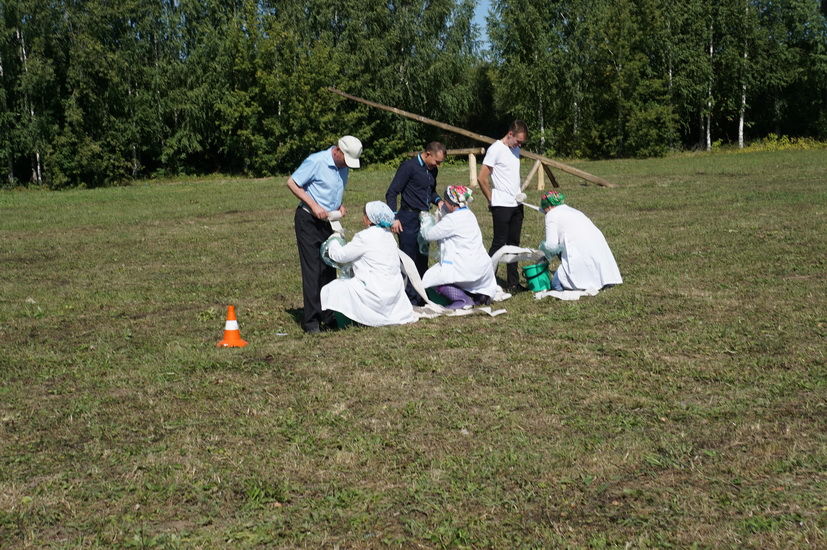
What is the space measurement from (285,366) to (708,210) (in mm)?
13893

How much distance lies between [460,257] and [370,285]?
4.96 feet

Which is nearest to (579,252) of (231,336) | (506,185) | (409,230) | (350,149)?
(506,185)

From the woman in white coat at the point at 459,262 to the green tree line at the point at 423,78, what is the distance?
37029 mm

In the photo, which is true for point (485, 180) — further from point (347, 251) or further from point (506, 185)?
point (347, 251)

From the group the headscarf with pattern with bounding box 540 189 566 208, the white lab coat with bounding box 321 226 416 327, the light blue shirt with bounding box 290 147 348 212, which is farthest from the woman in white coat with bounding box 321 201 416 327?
the headscarf with pattern with bounding box 540 189 566 208

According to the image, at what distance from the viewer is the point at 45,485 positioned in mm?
5234

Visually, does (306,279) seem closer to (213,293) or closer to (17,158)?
(213,293)

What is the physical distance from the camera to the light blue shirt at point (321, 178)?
9.15 meters

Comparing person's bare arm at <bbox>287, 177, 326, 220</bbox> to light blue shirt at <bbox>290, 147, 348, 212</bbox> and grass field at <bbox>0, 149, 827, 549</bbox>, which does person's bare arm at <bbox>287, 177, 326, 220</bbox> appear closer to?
light blue shirt at <bbox>290, 147, 348, 212</bbox>

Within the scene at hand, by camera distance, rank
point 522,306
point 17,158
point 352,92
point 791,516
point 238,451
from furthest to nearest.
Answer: point 352,92, point 17,158, point 522,306, point 238,451, point 791,516

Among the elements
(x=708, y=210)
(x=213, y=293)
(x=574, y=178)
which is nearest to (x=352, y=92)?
(x=574, y=178)

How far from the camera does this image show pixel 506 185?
36.9ft

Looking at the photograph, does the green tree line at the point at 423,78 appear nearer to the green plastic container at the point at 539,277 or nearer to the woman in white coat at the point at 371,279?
the green plastic container at the point at 539,277

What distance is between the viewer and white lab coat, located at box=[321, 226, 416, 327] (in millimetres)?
9148
